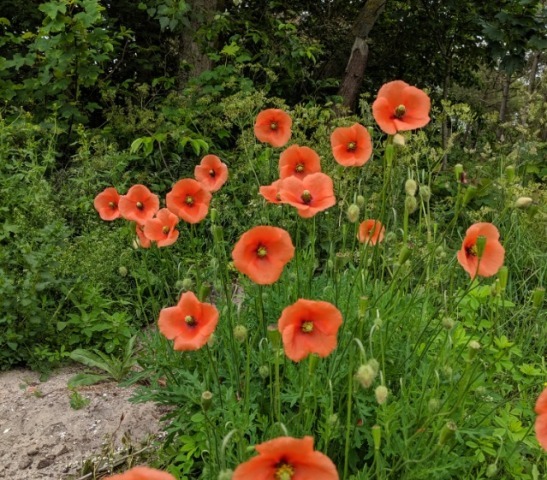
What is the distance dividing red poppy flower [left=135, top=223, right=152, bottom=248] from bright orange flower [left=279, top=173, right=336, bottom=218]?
2.44ft

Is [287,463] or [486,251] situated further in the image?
[486,251]

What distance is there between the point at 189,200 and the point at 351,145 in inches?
24.4

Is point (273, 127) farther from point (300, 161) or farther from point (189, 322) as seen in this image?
point (189, 322)

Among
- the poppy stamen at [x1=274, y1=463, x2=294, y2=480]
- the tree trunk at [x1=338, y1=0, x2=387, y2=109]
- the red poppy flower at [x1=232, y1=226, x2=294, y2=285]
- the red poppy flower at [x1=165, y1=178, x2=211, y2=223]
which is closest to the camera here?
the poppy stamen at [x1=274, y1=463, x2=294, y2=480]

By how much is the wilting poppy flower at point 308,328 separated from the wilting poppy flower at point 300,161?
0.76m

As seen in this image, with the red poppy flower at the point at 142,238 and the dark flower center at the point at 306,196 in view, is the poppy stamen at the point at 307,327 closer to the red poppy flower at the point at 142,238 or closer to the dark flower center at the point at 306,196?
the dark flower center at the point at 306,196

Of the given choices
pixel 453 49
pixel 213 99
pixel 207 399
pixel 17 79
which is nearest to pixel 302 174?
pixel 207 399

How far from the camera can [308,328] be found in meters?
1.49

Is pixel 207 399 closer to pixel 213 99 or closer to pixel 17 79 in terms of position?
pixel 213 99

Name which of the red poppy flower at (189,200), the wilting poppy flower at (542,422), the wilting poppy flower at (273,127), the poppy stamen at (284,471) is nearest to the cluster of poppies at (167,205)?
the red poppy flower at (189,200)

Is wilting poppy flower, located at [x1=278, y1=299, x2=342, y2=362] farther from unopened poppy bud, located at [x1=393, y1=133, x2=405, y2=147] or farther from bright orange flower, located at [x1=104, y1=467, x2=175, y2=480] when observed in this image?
unopened poppy bud, located at [x1=393, y1=133, x2=405, y2=147]

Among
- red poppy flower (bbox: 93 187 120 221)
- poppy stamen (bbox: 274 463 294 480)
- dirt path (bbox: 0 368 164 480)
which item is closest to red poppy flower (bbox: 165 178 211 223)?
red poppy flower (bbox: 93 187 120 221)

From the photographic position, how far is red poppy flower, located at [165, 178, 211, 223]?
7.24 ft

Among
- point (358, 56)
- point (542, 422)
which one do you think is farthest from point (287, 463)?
point (358, 56)
